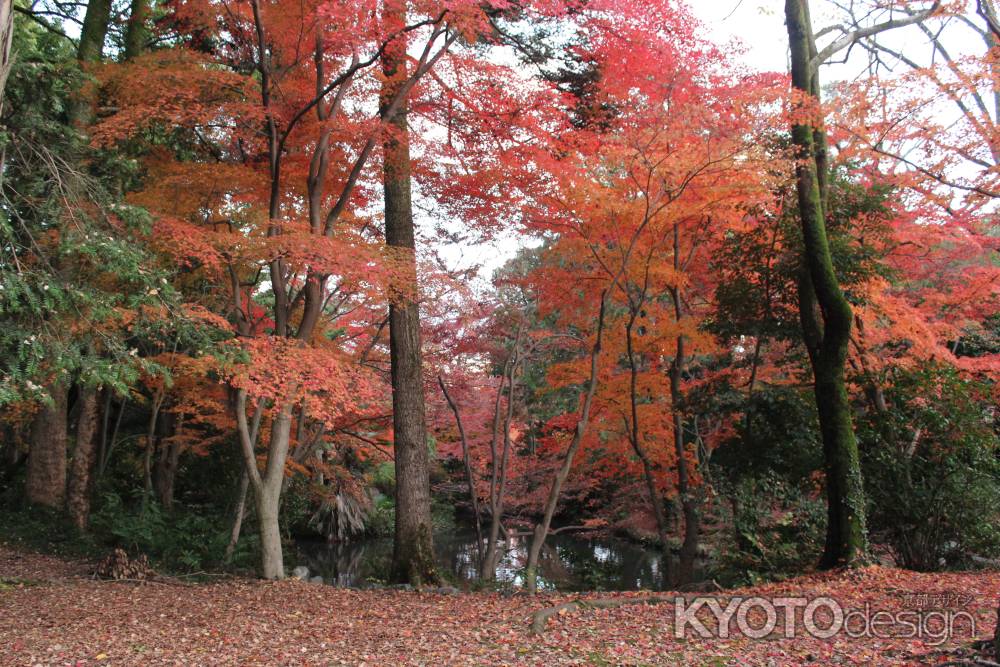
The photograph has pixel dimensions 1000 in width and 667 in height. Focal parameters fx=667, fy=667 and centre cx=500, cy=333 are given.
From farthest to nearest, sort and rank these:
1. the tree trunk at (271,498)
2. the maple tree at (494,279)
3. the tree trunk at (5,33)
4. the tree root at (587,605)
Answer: the tree trunk at (271,498) → the maple tree at (494,279) → the tree root at (587,605) → the tree trunk at (5,33)

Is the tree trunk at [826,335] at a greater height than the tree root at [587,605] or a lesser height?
greater

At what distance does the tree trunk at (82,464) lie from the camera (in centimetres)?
1000

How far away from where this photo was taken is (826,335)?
22.5 ft

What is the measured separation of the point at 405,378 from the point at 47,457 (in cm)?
611

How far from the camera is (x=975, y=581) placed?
19.0 ft

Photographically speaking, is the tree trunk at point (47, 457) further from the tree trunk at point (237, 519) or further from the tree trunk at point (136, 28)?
the tree trunk at point (136, 28)

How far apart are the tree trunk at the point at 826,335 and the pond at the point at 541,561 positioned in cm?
455

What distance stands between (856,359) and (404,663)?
23.4 feet

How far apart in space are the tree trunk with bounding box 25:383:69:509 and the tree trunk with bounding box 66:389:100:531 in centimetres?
19

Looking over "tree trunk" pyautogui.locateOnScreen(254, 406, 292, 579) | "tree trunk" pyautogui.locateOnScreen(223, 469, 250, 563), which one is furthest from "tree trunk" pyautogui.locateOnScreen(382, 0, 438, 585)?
"tree trunk" pyautogui.locateOnScreen(223, 469, 250, 563)

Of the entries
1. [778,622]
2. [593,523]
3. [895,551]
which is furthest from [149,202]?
[895,551]

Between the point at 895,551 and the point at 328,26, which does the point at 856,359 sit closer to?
the point at 895,551

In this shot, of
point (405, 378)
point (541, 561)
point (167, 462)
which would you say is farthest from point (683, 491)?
point (167, 462)

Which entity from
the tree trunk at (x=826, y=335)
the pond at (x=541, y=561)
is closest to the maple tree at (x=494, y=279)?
the tree trunk at (x=826, y=335)
